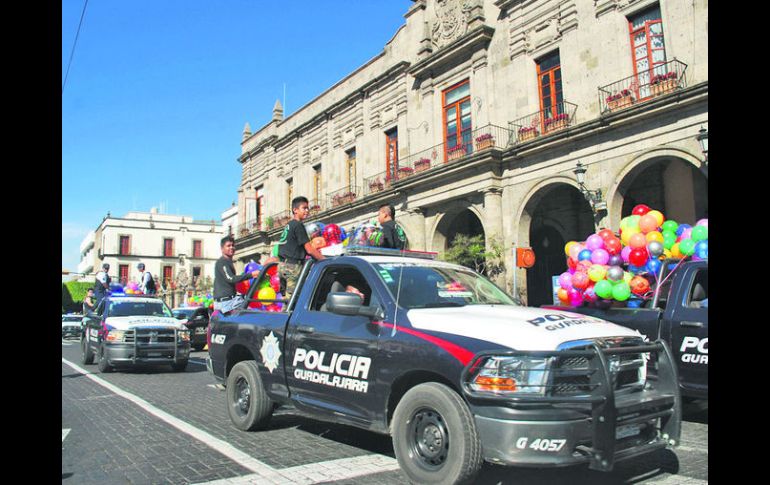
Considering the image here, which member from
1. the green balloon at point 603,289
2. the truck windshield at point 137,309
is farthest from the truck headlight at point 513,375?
the truck windshield at point 137,309

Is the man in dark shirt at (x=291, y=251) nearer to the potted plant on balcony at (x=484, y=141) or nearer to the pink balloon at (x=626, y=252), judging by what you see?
the pink balloon at (x=626, y=252)

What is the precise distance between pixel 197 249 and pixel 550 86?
6508 centimetres

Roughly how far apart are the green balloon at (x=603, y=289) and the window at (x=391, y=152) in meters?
19.0

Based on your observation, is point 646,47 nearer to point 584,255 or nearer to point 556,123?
point 556,123

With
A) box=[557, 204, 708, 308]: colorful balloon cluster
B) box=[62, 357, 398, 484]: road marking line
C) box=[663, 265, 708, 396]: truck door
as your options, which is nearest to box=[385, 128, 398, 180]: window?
box=[557, 204, 708, 308]: colorful balloon cluster

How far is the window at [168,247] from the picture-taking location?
241 feet

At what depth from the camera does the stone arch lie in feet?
52.2

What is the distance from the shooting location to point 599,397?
3455 mm

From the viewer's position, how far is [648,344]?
4070 millimetres

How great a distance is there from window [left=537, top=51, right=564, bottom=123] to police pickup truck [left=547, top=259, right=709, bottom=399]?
43.6 feet

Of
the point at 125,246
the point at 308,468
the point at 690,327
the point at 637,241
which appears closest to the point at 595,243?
the point at 637,241

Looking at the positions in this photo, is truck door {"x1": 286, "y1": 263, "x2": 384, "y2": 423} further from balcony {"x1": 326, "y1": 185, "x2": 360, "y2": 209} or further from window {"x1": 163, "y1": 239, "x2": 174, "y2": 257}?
window {"x1": 163, "y1": 239, "x2": 174, "y2": 257}
